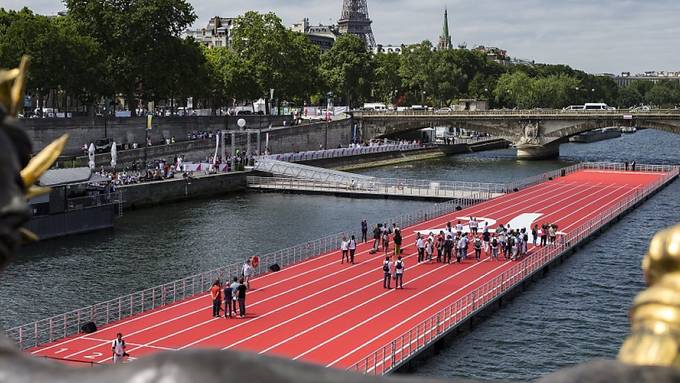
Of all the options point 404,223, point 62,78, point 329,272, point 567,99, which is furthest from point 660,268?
point 567,99

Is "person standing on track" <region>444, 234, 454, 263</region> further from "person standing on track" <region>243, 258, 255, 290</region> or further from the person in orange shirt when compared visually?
the person in orange shirt

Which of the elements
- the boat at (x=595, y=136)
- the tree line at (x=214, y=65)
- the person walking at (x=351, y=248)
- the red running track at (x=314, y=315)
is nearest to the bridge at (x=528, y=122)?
the tree line at (x=214, y=65)

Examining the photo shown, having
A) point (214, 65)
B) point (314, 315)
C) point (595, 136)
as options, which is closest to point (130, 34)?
point (214, 65)

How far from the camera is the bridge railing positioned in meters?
23.7

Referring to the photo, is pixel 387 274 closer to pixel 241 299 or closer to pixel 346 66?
pixel 241 299

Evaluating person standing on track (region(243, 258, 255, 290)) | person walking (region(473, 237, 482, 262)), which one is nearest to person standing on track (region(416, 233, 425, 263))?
person walking (region(473, 237, 482, 262))

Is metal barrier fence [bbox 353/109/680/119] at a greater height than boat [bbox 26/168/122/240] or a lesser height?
greater

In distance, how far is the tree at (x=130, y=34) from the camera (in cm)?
7244

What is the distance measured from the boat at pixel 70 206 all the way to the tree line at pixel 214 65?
2129 cm

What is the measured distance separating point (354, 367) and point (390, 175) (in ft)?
200

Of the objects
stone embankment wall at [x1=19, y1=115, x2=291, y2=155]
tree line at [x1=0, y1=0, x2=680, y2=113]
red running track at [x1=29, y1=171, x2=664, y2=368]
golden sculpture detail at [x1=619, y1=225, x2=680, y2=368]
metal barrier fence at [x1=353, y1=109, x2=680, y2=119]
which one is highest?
tree line at [x1=0, y1=0, x2=680, y2=113]

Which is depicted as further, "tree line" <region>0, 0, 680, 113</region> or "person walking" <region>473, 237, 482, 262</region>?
"tree line" <region>0, 0, 680, 113</region>

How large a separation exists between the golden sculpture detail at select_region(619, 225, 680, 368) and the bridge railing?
20071 mm

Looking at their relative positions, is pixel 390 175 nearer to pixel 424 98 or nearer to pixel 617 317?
pixel 617 317
